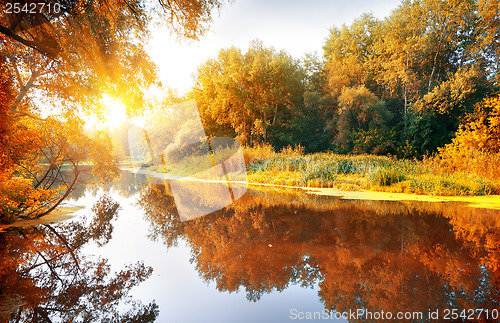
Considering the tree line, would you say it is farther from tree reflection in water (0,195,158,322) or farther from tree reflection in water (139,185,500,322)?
tree reflection in water (0,195,158,322)

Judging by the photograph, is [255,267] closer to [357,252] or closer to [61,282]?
[357,252]

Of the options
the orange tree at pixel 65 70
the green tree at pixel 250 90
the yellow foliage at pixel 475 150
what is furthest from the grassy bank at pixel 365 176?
the orange tree at pixel 65 70

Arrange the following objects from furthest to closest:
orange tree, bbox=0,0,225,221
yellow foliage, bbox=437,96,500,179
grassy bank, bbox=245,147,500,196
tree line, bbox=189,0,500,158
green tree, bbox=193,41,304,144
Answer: green tree, bbox=193,41,304,144
tree line, bbox=189,0,500,158
yellow foliage, bbox=437,96,500,179
grassy bank, bbox=245,147,500,196
orange tree, bbox=0,0,225,221

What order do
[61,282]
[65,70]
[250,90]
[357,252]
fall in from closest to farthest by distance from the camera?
[61,282] < [357,252] < [65,70] < [250,90]

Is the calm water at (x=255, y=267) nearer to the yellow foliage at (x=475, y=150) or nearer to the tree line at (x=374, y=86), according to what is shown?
the yellow foliage at (x=475, y=150)

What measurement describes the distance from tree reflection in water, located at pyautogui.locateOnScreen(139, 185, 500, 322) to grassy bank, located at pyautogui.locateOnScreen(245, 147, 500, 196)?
89.9 inches

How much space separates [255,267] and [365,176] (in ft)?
31.8

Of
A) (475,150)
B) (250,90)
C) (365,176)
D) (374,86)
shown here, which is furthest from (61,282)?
(374,86)

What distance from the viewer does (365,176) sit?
1227cm

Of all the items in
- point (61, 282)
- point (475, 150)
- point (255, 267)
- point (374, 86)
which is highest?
point (374, 86)

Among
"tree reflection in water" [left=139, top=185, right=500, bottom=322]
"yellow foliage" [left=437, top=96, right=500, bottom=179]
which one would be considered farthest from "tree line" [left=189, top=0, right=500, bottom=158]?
"tree reflection in water" [left=139, top=185, right=500, bottom=322]

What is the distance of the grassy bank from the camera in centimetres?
967

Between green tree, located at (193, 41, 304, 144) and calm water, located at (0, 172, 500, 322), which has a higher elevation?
green tree, located at (193, 41, 304, 144)

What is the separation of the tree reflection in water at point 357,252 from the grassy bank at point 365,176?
2282 mm
